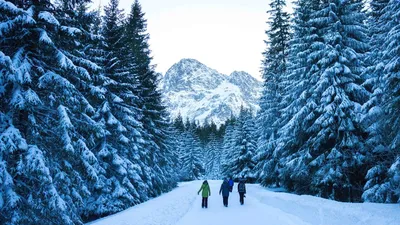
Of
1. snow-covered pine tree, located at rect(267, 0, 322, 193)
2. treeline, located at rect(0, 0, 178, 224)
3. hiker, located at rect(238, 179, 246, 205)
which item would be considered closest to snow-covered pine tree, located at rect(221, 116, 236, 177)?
snow-covered pine tree, located at rect(267, 0, 322, 193)

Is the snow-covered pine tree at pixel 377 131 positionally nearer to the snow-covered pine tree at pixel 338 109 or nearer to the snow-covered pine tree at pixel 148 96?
the snow-covered pine tree at pixel 338 109

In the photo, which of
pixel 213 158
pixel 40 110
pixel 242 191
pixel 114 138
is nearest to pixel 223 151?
pixel 213 158

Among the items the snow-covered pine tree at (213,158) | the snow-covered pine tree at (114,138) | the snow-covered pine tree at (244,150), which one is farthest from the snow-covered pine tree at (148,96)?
the snow-covered pine tree at (213,158)

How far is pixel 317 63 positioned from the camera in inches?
669

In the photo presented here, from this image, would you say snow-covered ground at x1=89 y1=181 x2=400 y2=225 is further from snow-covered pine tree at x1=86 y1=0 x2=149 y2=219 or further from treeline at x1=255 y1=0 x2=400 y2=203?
snow-covered pine tree at x1=86 y1=0 x2=149 y2=219

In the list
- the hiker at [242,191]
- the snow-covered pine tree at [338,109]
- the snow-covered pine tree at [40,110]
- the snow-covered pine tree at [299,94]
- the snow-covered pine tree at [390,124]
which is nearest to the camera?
the snow-covered pine tree at [40,110]

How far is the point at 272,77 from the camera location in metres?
26.4

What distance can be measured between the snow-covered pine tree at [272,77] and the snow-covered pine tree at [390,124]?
38.3 ft

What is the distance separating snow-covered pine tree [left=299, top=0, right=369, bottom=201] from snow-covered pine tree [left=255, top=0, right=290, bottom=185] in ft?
25.3

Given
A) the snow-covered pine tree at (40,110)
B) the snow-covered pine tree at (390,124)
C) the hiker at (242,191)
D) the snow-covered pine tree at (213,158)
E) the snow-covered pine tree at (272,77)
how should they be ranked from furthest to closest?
the snow-covered pine tree at (213,158) → the snow-covered pine tree at (272,77) → the hiker at (242,191) → the snow-covered pine tree at (390,124) → the snow-covered pine tree at (40,110)

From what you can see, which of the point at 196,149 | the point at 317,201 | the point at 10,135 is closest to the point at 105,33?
the point at 10,135

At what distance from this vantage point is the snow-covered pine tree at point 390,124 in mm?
11172

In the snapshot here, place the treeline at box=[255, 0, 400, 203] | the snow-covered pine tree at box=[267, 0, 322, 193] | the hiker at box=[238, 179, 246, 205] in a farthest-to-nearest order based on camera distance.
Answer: the hiker at box=[238, 179, 246, 205]
the snow-covered pine tree at box=[267, 0, 322, 193]
the treeline at box=[255, 0, 400, 203]

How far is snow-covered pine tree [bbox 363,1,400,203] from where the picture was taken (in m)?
→ 11.2
